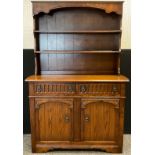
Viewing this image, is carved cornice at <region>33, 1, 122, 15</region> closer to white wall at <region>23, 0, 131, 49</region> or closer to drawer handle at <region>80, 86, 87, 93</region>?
white wall at <region>23, 0, 131, 49</region>

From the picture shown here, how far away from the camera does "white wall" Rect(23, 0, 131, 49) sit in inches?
118

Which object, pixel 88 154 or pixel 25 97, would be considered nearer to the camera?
pixel 88 154

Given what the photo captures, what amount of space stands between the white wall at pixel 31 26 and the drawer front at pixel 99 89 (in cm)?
83

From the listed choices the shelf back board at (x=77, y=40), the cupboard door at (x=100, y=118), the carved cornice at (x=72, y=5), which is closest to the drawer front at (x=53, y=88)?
the cupboard door at (x=100, y=118)

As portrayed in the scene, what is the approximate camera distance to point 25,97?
10.1 ft

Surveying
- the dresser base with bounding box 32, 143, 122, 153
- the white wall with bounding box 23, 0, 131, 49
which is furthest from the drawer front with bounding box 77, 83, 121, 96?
the white wall with bounding box 23, 0, 131, 49

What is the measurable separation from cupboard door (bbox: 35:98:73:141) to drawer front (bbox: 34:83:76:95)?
0.10 metres

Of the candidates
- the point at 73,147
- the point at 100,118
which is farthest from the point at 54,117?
the point at 100,118

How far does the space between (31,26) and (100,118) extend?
1.63m

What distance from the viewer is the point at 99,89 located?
2.50m
